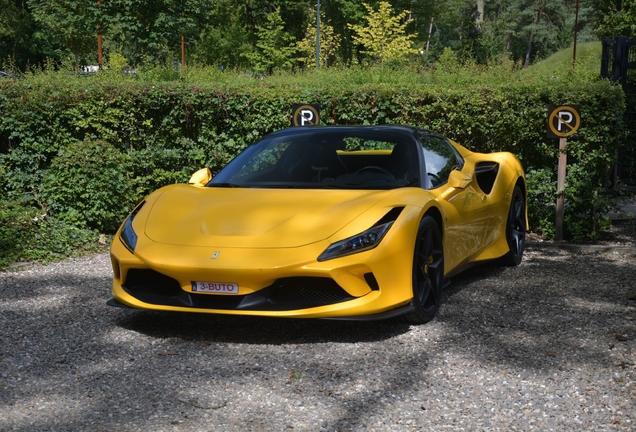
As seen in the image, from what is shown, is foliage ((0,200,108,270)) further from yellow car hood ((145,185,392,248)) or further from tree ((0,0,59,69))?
tree ((0,0,59,69))

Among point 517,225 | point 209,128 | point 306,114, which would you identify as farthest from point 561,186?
point 209,128

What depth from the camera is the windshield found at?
6195 mm

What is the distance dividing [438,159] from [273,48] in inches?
1553

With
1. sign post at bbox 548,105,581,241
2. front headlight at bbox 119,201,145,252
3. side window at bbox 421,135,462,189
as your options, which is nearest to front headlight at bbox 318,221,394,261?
side window at bbox 421,135,462,189

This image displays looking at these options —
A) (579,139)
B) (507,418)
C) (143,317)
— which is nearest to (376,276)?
(507,418)

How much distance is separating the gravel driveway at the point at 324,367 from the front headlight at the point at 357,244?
23.9 inches

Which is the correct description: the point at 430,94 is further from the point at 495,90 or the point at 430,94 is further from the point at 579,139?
the point at 579,139

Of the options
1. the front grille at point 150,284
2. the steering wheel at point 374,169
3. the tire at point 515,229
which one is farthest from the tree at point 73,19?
the front grille at point 150,284

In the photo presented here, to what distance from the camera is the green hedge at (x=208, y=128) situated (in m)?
9.63

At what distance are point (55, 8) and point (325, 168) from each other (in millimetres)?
25000

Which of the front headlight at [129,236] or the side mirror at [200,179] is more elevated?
the side mirror at [200,179]

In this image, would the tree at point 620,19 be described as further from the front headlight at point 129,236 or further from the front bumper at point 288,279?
the front headlight at point 129,236

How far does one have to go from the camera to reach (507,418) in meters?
3.97

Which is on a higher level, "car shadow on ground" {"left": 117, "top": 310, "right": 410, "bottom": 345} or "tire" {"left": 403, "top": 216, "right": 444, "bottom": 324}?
"tire" {"left": 403, "top": 216, "right": 444, "bottom": 324}
